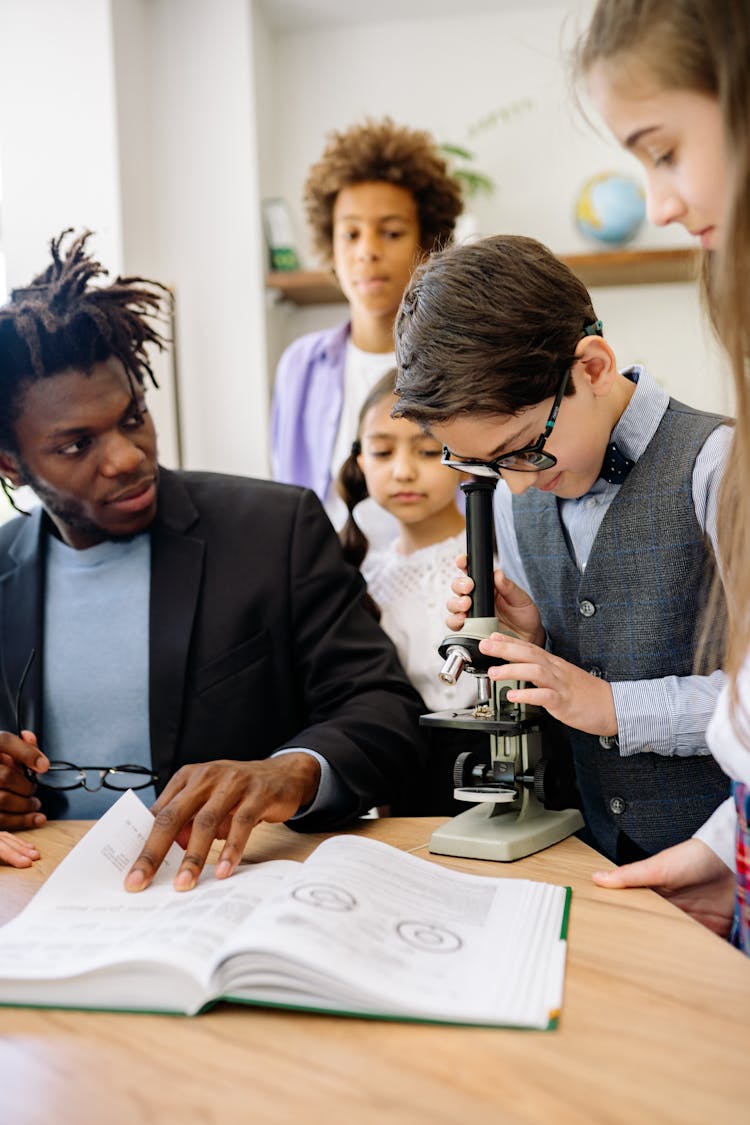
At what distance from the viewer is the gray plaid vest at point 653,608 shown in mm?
1339

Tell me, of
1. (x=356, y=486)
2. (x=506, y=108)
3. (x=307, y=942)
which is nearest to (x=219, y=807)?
(x=307, y=942)

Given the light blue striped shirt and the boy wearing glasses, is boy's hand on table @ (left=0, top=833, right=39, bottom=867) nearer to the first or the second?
the boy wearing glasses

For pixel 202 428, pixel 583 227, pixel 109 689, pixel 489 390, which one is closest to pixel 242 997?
pixel 489 390

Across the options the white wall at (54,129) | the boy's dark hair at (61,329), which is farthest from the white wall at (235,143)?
the boy's dark hair at (61,329)

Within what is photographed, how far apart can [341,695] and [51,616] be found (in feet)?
1.63

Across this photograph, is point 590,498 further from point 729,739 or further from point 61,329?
point 61,329

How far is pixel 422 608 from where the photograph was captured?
192cm

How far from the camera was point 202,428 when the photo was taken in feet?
13.3

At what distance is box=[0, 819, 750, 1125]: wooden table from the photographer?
0.67 meters

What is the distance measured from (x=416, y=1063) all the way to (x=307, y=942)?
4.8 inches

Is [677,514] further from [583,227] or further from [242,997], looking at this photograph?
[583,227]

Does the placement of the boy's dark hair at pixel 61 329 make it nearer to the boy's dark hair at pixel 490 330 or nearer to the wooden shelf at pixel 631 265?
the boy's dark hair at pixel 490 330

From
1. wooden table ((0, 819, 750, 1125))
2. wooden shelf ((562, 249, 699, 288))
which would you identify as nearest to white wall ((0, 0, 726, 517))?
wooden shelf ((562, 249, 699, 288))

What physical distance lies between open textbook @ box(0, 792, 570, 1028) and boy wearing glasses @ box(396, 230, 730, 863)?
0.26 metres
